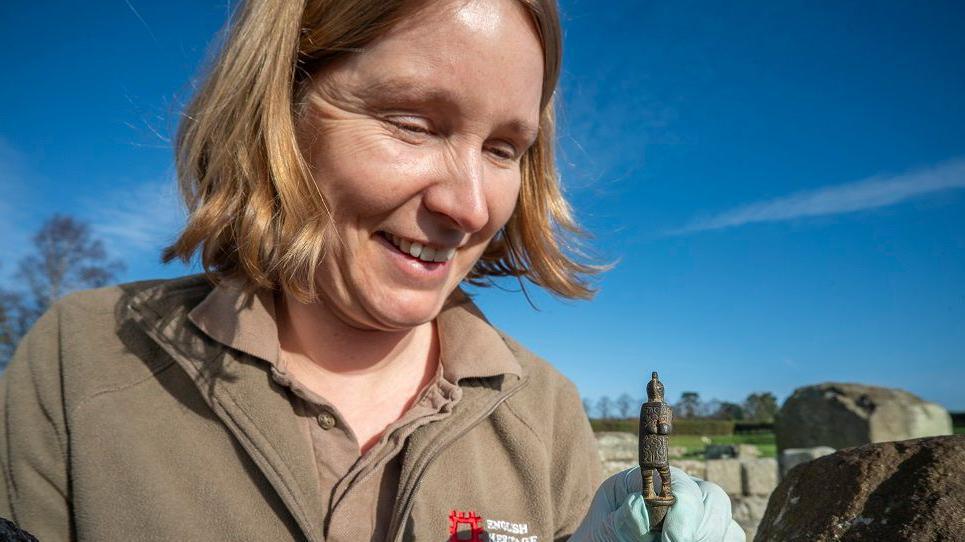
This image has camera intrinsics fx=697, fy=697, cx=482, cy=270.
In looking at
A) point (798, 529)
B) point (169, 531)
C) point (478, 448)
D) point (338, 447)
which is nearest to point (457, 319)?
point (478, 448)

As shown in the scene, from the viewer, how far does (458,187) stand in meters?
1.82

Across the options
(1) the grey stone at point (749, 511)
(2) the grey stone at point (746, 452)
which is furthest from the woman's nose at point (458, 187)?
(2) the grey stone at point (746, 452)

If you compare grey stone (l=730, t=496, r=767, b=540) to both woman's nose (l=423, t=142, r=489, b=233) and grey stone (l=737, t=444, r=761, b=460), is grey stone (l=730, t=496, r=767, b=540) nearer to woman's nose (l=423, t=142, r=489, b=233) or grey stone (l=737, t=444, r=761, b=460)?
grey stone (l=737, t=444, r=761, b=460)

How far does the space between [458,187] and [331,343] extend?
0.66 metres

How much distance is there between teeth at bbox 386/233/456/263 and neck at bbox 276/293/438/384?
35 cm

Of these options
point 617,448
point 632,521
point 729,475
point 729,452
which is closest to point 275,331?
point 632,521

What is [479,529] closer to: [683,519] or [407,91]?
[683,519]

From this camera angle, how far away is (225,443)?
1934mm

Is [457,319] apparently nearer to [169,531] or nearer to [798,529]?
[169,531]

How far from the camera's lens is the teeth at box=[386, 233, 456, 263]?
1889 millimetres

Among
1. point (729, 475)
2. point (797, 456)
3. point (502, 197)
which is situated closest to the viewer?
point (502, 197)

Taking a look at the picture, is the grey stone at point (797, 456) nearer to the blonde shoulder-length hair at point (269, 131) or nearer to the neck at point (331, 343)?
the neck at point (331, 343)

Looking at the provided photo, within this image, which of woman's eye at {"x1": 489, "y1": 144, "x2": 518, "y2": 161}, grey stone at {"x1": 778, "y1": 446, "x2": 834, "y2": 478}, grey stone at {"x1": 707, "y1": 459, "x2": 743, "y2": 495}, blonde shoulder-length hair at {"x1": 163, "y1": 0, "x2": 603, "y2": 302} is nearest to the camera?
blonde shoulder-length hair at {"x1": 163, "y1": 0, "x2": 603, "y2": 302}

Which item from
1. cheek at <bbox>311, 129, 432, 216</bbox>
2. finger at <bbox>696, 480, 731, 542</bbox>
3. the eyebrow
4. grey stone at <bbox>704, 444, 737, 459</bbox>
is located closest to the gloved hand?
finger at <bbox>696, 480, 731, 542</bbox>
